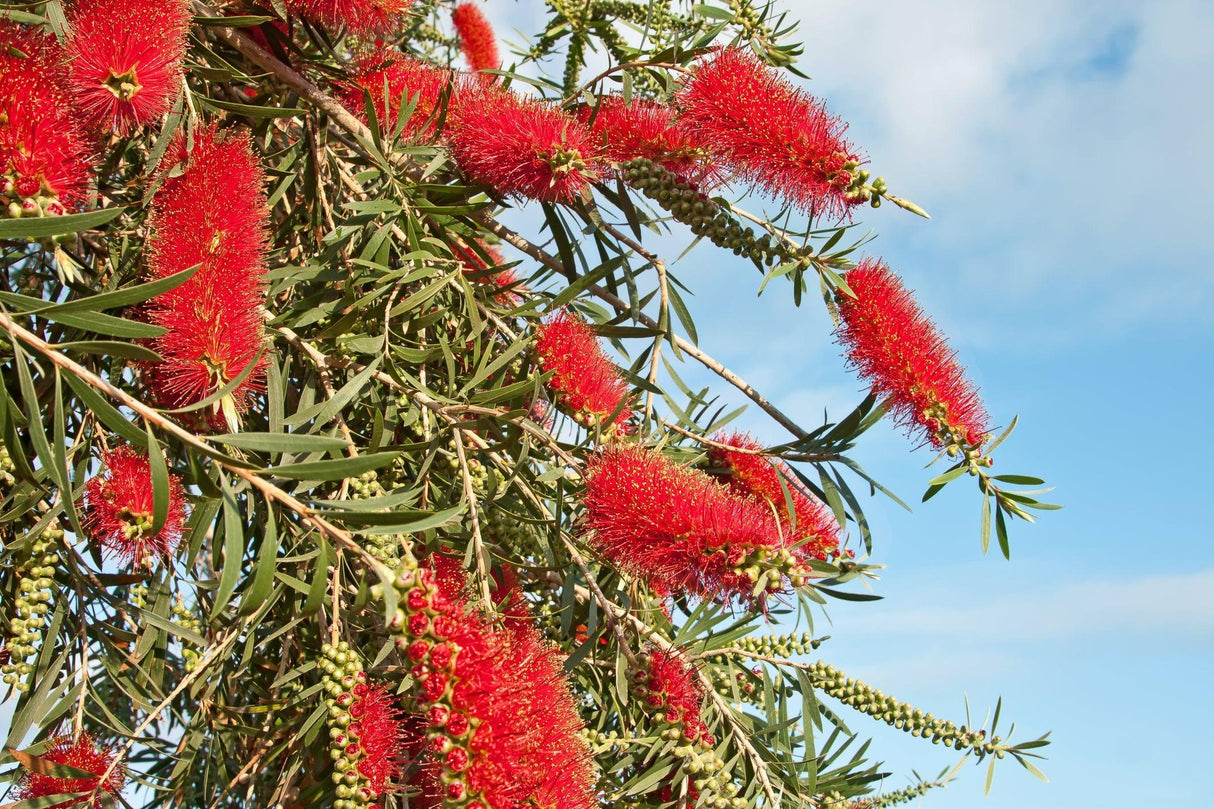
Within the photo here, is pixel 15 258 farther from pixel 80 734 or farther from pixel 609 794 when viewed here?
pixel 609 794

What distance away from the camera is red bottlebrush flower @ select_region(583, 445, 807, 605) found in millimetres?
1341

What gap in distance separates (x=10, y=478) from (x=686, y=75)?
49.1 inches

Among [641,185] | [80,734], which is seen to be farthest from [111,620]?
[641,185]

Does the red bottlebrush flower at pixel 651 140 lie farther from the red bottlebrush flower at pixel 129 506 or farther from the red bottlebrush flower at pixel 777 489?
the red bottlebrush flower at pixel 129 506

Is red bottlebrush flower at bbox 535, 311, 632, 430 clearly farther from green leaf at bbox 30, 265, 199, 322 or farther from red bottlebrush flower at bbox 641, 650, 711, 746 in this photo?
green leaf at bbox 30, 265, 199, 322

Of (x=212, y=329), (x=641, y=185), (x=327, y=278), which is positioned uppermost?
(x=641, y=185)

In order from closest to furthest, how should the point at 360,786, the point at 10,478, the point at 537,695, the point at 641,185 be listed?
the point at 537,695
the point at 360,786
the point at 10,478
the point at 641,185

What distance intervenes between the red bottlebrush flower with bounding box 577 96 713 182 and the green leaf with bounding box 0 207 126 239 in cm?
85

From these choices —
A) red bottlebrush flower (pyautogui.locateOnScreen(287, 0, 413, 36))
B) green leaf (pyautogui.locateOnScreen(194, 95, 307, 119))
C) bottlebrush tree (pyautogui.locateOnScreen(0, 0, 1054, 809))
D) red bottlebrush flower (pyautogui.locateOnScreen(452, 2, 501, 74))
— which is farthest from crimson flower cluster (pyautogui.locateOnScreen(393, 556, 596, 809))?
red bottlebrush flower (pyautogui.locateOnScreen(452, 2, 501, 74))

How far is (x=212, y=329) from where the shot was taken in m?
1.21

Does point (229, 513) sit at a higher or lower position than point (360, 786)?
higher

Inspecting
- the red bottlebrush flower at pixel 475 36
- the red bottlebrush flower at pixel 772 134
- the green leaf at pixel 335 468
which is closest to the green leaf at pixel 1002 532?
the red bottlebrush flower at pixel 772 134

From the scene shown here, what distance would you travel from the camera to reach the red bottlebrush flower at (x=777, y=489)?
66.0 inches

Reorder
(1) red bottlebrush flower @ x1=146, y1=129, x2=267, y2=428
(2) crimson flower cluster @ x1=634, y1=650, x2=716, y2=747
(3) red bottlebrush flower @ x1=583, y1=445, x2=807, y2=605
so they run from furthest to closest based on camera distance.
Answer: (2) crimson flower cluster @ x1=634, y1=650, x2=716, y2=747 < (3) red bottlebrush flower @ x1=583, y1=445, x2=807, y2=605 < (1) red bottlebrush flower @ x1=146, y1=129, x2=267, y2=428
